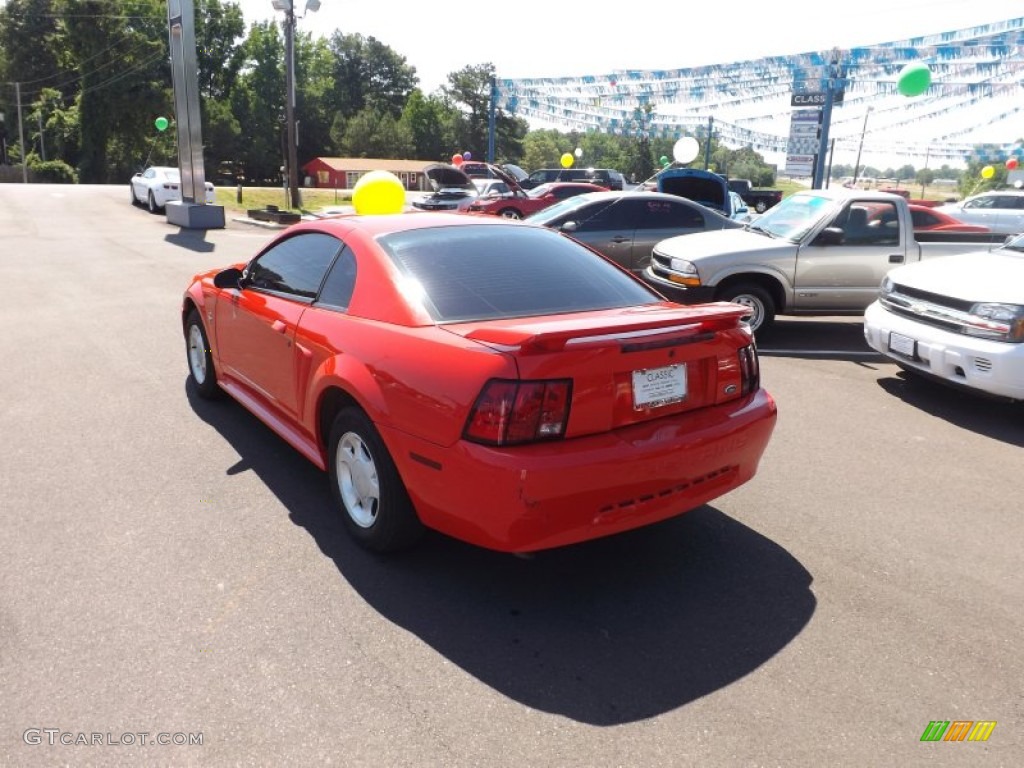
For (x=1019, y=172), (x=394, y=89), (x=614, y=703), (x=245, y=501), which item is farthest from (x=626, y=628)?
(x=394, y=89)

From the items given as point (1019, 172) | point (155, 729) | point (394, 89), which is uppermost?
point (394, 89)

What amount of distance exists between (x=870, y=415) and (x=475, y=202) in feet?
50.0

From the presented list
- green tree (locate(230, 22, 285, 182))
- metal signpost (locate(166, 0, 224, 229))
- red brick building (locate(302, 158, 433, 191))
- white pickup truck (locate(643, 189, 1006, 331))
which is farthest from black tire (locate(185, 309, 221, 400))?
green tree (locate(230, 22, 285, 182))

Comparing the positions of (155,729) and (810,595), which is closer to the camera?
(155,729)

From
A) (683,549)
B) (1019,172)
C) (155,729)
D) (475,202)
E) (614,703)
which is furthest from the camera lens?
(1019,172)

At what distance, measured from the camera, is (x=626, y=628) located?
9.71 ft

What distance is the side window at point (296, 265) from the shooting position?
405 centimetres

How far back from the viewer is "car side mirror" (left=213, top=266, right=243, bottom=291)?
15.6 ft

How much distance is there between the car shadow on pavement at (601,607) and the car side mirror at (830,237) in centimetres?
527

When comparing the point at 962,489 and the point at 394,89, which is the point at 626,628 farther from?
the point at 394,89

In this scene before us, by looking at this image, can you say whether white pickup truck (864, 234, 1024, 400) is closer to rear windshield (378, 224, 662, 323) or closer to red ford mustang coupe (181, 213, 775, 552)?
red ford mustang coupe (181, 213, 775, 552)

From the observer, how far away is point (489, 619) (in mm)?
3008

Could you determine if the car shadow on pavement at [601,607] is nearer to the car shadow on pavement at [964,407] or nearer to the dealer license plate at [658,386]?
the dealer license plate at [658,386]

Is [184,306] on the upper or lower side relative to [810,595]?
upper
